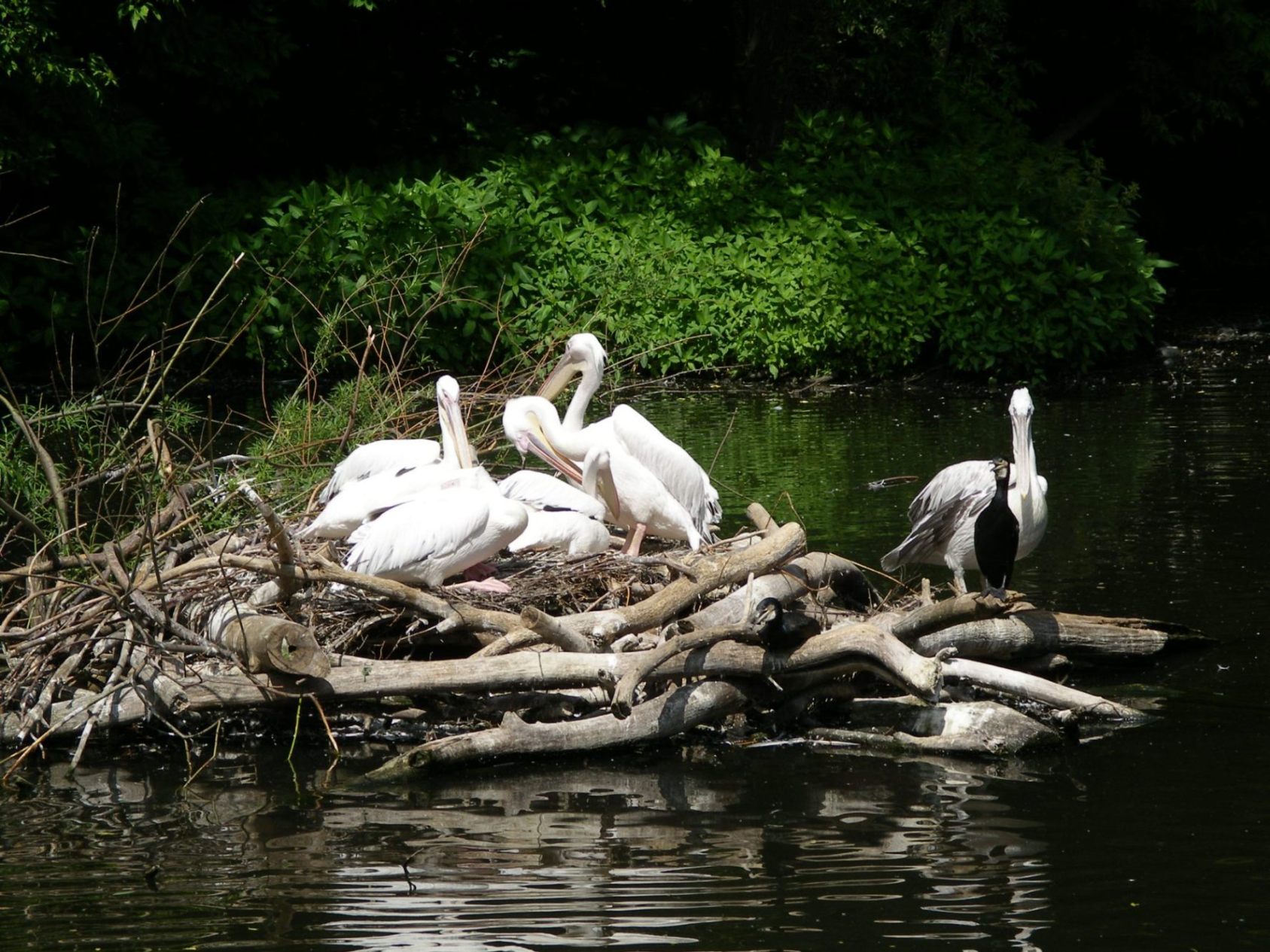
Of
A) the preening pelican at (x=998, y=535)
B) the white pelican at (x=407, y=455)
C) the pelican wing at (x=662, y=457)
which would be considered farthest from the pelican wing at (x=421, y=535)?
the preening pelican at (x=998, y=535)

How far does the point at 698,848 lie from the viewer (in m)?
5.11

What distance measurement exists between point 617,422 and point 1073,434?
20.4ft

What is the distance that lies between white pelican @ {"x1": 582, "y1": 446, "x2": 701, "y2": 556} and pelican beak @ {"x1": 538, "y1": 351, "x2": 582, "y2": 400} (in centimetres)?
103

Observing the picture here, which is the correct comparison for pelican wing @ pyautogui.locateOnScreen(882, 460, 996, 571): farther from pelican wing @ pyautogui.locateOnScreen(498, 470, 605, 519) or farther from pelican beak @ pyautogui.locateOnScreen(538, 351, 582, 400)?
pelican beak @ pyautogui.locateOnScreen(538, 351, 582, 400)

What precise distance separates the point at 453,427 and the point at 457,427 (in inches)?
0.8

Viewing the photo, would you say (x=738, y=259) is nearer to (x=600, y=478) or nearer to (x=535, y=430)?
(x=535, y=430)

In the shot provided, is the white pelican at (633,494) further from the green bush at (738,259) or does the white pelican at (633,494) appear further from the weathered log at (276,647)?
the green bush at (738,259)

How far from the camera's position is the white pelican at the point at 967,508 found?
23.5 ft

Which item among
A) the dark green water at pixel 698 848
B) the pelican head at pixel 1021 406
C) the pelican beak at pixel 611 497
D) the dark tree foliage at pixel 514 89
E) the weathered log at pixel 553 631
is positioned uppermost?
the dark tree foliage at pixel 514 89

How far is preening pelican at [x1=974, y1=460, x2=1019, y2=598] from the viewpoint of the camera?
6738 millimetres

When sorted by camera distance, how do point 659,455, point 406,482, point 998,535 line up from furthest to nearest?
point 659,455
point 406,482
point 998,535

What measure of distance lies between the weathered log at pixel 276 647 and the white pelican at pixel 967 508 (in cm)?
287

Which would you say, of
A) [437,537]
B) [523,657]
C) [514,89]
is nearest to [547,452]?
[437,537]

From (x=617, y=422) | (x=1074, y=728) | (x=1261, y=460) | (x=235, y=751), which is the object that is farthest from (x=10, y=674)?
(x=1261, y=460)
